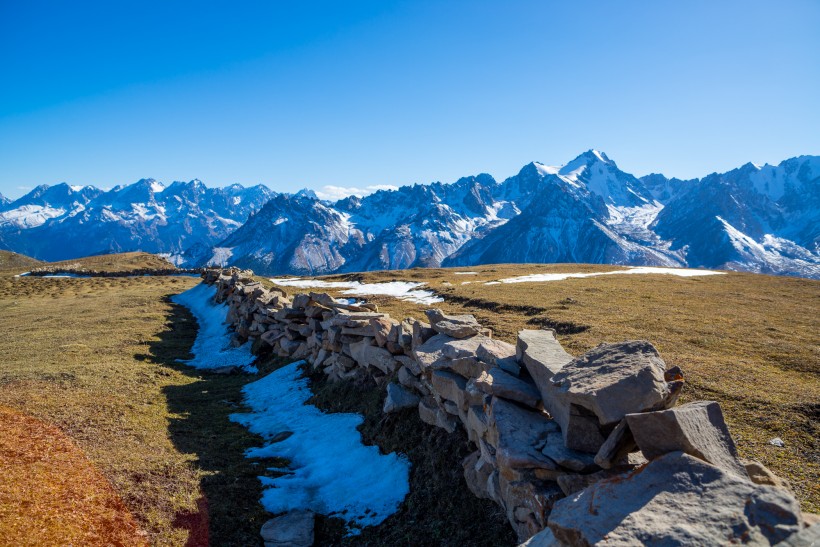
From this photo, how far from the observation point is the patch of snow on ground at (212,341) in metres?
24.9

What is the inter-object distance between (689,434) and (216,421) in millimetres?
15170

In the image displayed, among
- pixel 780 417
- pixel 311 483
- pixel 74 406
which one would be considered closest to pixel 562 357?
pixel 780 417

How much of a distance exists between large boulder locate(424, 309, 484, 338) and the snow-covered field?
4.15m

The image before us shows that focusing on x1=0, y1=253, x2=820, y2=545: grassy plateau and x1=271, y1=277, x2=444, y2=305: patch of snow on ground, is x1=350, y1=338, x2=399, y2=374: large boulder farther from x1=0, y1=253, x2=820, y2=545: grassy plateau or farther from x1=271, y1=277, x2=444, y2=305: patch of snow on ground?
x1=271, y1=277, x2=444, y2=305: patch of snow on ground

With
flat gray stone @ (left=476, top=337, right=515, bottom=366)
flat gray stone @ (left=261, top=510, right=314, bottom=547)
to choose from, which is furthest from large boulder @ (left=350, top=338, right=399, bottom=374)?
flat gray stone @ (left=261, top=510, right=314, bottom=547)

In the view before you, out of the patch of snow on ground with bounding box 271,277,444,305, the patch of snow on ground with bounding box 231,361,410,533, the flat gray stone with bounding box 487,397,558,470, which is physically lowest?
the patch of snow on ground with bounding box 231,361,410,533

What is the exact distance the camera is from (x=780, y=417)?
10.9 metres

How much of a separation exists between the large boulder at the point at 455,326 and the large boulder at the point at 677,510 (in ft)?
25.3

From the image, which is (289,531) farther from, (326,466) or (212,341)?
(212,341)

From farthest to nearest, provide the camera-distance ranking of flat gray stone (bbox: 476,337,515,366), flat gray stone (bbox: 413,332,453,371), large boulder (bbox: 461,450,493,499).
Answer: flat gray stone (bbox: 413,332,453,371)
flat gray stone (bbox: 476,337,515,366)
large boulder (bbox: 461,450,493,499)

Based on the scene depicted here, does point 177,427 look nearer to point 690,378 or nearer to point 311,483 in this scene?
point 311,483

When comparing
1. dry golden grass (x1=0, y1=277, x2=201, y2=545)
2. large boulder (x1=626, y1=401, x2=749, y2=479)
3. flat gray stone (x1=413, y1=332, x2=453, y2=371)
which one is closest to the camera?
large boulder (x1=626, y1=401, x2=749, y2=479)

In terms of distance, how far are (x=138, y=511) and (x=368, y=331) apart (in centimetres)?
999

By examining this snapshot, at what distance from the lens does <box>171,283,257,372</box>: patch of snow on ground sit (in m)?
24.9
